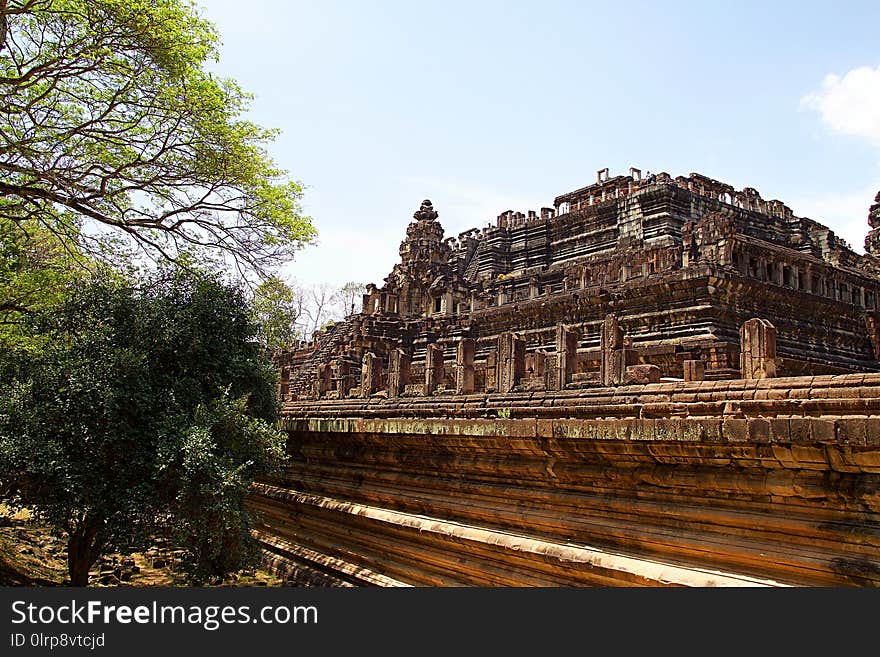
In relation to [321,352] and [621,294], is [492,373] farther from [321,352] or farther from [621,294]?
[321,352]

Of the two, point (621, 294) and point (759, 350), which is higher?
point (621, 294)

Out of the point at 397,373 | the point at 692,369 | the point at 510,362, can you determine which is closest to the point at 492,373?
the point at 510,362

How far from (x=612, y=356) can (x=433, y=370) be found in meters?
4.40

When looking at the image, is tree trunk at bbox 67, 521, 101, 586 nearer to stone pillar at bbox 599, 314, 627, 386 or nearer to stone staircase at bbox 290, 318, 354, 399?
stone pillar at bbox 599, 314, 627, 386

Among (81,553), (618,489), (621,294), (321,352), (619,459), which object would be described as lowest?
(81,553)

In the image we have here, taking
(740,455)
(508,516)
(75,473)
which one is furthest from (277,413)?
(740,455)

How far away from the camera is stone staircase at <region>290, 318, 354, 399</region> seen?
36.8 metres

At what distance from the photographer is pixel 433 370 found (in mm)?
13234

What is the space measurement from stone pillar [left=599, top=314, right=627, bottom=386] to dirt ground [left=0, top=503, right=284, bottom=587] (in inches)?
248

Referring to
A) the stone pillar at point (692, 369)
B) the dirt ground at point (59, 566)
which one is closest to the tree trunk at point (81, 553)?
the dirt ground at point (59, 566)

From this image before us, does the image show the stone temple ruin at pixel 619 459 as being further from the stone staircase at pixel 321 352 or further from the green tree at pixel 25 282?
the stone staircase at pixel 321 352

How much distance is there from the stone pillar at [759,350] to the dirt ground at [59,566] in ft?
25.8

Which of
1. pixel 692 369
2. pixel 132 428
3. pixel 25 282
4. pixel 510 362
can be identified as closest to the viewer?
pixel 132 428

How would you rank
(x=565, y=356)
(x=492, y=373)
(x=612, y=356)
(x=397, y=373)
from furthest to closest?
(x=397, y=373)
(x=492, y=373)
(x=565, y=356)
(x=612, y=356)
